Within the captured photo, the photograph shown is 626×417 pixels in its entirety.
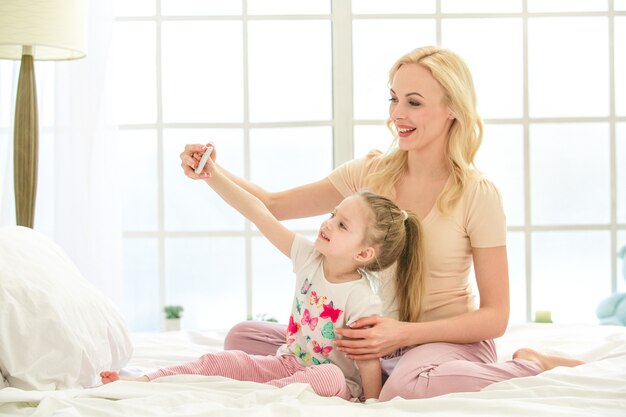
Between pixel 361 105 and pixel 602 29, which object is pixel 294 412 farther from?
pixel 602 29

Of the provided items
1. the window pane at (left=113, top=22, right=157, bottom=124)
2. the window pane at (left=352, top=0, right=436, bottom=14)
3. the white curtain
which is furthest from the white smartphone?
the window pane at (left=352, top=0, right=436, bottom=14)

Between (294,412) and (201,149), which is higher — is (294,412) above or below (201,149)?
below

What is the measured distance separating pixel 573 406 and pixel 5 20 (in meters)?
2.06

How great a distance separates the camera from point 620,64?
3.80 m

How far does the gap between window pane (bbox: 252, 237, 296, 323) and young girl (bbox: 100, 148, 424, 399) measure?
1723 millimetres

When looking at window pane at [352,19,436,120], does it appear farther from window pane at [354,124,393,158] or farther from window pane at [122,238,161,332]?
window pane at [122,238,161,332]

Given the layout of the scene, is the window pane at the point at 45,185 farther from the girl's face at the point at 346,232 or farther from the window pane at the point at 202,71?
the girl's face at the point at 346,232

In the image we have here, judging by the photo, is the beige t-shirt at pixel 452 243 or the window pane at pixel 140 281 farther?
the window pane at pixel 140 281

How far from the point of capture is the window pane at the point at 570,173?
3818 mm

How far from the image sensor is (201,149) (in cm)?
213

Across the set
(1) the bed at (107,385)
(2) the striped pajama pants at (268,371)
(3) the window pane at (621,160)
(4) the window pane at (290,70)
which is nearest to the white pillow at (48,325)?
(1) the bed at (107,385)

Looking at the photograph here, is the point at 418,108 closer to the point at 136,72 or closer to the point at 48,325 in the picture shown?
the point at 48,325

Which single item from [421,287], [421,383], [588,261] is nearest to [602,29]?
[588,261]

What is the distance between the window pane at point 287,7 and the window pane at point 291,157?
53 centimetres
